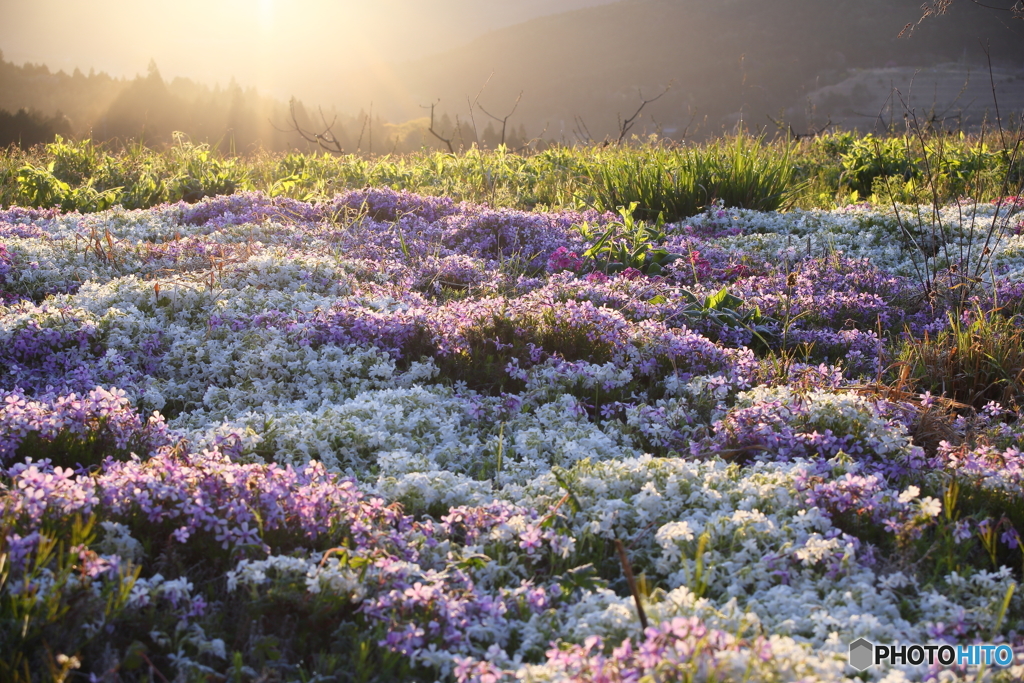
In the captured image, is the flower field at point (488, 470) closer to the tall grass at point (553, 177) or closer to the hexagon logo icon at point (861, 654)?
the hexagon logo icon at point (861, 654)

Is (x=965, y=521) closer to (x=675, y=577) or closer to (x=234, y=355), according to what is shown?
(x=675, y=577)

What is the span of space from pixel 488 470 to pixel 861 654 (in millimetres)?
2269

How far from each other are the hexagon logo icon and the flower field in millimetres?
44

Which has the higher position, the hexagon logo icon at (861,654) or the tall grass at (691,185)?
the tall grass at (691,185)

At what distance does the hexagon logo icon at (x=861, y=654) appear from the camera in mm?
2375

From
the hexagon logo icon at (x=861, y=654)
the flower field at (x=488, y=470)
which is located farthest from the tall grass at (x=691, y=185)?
the hexagon logo icon at (x=861, y=654)

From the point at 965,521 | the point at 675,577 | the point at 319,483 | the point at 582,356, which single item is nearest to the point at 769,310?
the point at 582,356

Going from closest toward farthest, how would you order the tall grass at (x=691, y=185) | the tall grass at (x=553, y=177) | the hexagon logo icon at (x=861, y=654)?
1. the hexagon logo icon at (x=861, y=654)
2. the tall grass at (x=691, y=185)
3. the tall grass at (x=553, y=177)

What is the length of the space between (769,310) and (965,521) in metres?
3.90

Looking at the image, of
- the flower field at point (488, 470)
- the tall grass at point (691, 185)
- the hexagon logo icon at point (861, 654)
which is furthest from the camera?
the tall grass at point (691, 185)

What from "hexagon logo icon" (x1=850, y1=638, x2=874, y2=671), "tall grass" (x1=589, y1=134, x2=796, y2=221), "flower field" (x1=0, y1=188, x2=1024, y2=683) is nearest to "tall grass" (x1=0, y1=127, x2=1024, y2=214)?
"tall grass" (x1=589, y1=134, x2=796, y2=221)

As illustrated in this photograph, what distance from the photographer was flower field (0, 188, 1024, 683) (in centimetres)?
253

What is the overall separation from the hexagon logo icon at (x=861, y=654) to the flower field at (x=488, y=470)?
4 centimetres

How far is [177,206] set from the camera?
9992mm
